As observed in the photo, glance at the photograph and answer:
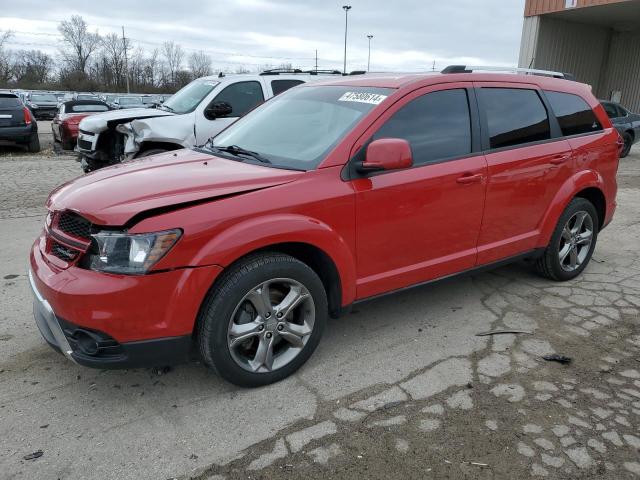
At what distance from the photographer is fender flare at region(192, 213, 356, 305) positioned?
2715 mm

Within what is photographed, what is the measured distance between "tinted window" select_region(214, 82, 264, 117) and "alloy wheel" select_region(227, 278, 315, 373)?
18.0 ft

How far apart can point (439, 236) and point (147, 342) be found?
6.74ft

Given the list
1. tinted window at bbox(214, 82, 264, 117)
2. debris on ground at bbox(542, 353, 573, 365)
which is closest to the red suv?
debris on ground at bbox(542, 353, 573, 365)

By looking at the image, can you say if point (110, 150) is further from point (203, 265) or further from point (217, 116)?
point (203, 265)

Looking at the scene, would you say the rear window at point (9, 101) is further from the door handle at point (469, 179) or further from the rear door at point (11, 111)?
the door handle at point (469, 179)

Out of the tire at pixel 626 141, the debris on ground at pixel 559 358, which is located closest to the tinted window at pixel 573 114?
the debris on ground at pixel 559 358

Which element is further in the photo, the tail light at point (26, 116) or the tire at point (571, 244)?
the tail light at point (26, 116)

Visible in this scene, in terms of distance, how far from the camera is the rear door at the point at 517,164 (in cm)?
392

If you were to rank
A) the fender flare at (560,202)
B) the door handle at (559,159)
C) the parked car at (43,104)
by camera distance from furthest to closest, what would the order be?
the parked car at (43,104) → the fender flare at (560,202) → the door handle at (559,159)

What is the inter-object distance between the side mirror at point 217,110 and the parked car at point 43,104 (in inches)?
1163

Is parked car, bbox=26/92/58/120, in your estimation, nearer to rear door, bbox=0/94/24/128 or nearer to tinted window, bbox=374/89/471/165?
rear door, bbox=0/94/24/128

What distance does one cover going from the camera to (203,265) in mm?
2680

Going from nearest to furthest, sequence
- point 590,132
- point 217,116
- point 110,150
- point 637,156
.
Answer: point 590,132
point 217,116
point 110,150
point 637,156

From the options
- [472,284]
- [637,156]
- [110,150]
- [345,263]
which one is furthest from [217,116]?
[637,156]
